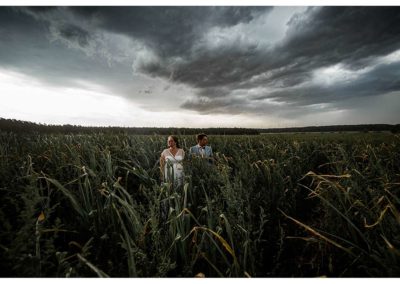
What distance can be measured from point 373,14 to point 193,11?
216cm

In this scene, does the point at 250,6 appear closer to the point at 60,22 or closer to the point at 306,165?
the point at 60,22

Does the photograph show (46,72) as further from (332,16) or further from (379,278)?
(379,278)

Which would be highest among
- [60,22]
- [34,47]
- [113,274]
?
[60,22]

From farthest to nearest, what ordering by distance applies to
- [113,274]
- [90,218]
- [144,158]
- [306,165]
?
[306,165] → [144,158] → [90,218] → [113,274]

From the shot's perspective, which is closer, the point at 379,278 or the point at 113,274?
the point at 379,278

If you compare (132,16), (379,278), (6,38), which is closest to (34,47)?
(6,38)

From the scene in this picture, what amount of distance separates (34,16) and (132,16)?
115 centimetres

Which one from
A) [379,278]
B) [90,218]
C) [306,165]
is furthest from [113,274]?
[306,165]

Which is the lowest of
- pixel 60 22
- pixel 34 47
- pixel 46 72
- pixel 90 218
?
pixel 90 218

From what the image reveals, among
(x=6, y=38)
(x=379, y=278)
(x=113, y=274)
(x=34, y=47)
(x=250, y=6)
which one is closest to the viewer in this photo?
(x=379, y=278)

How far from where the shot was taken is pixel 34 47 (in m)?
3.18

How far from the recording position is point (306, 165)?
17.5 ft

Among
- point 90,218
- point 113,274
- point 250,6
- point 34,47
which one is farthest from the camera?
point 34,47

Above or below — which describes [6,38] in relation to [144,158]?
above
